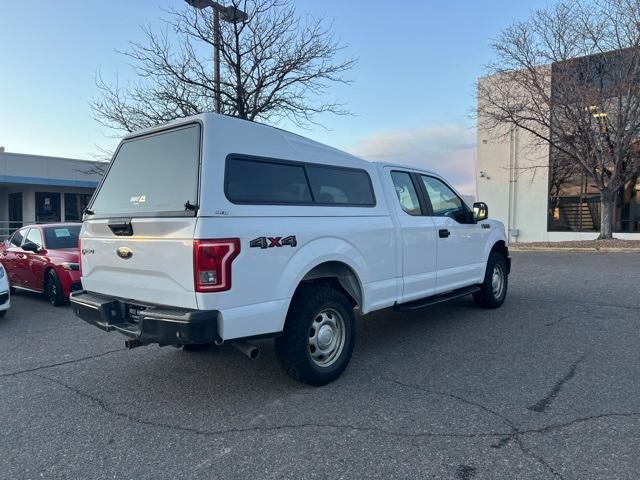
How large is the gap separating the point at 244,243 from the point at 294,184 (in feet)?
3.03

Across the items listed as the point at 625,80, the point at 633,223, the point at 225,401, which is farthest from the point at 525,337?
the point at 633,223

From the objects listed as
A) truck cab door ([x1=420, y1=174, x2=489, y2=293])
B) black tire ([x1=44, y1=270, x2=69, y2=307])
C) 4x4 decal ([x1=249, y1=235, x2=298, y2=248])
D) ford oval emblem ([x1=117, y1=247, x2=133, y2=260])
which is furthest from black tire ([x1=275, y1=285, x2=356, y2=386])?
black tire ([x1=44, y1=270, x2=69, y2=307])

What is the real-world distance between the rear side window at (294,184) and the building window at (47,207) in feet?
83.7

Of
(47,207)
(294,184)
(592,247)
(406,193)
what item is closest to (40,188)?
(47,207)

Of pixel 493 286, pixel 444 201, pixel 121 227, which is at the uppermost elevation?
pixel 444 201

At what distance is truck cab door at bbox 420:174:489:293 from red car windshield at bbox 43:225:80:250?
651 centimetres

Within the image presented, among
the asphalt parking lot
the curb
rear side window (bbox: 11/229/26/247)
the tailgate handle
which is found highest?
the tailgate handle

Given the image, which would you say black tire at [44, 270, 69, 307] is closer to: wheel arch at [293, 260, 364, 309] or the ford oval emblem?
the ford oval emblem

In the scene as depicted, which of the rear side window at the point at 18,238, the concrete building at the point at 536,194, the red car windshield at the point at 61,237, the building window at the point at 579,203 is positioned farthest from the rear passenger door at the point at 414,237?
the building window at the point at 579,203

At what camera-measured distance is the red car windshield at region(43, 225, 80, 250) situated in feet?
29.0

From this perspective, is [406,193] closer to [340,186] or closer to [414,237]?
[414,237]

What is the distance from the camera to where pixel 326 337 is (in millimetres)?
4348

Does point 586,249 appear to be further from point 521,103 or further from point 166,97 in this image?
point 166,97

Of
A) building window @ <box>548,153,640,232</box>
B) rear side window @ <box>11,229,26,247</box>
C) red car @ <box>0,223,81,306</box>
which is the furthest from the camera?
building window @ <box>548,153,640,232</box>
